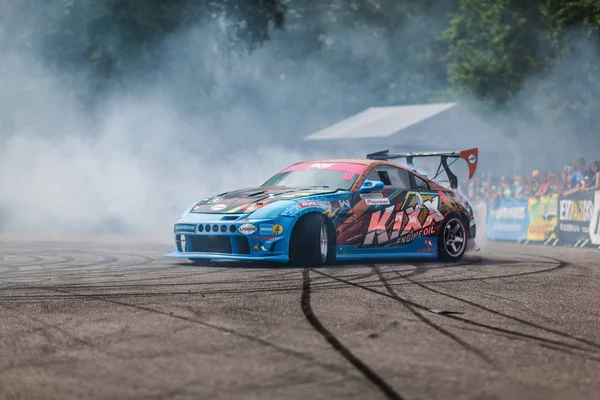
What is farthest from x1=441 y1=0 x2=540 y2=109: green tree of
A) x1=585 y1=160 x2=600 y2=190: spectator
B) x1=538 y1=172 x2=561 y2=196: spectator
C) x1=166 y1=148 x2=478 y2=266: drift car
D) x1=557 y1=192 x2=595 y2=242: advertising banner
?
x1=166 y1=148 x2=478 y2=266: drift car

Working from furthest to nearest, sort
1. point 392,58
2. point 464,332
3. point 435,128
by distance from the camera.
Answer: point 392,58 → point 435,128 → point 464,332

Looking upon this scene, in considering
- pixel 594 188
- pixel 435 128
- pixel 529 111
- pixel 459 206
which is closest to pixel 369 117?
pixel 435 128

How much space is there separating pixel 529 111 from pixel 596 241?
22071 mm

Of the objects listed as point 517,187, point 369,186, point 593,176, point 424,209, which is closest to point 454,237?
point 424,209

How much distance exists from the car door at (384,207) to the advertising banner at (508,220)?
9.03m

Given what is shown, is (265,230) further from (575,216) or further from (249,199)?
(575,216)

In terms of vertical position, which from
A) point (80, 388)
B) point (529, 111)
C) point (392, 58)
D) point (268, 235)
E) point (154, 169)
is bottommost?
point (80, 388)

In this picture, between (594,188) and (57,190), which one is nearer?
(594,188)

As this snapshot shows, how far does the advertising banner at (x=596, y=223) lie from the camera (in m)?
18.1

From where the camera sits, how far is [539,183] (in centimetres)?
2195

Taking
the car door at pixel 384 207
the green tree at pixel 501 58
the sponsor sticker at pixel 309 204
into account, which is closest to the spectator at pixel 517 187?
the car door at pixel 384 207

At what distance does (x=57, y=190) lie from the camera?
997 inches

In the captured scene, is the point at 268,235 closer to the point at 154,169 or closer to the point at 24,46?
the point at 154,169

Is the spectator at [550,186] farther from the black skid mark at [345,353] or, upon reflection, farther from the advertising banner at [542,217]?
the black skid mark at [345,353]
